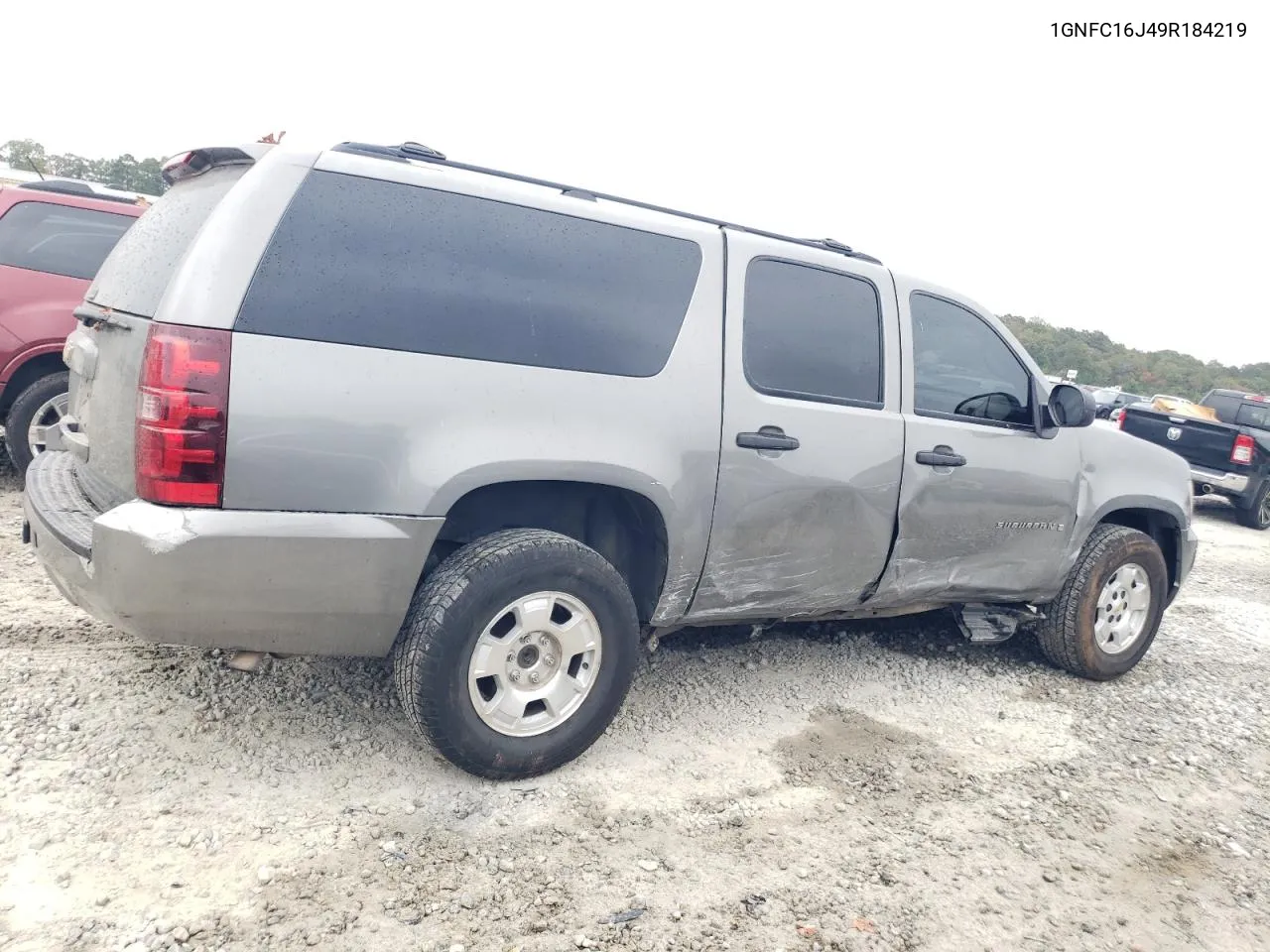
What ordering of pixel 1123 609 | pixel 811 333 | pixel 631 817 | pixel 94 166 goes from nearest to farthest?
1. pixel 631 817
2. pixel 811 333
3. pixel 1123 609
4. pixel 94 166

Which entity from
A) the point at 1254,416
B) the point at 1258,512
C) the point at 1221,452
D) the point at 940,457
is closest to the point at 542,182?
the point at 940,457

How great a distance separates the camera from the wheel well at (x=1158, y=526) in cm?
480

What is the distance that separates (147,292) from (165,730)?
1448 millimetres

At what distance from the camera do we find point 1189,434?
1123cm

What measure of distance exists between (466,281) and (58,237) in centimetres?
454

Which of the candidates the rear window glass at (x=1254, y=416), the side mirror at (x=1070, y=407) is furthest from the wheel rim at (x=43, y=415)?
the rear window glass at (x=1254, y=416)

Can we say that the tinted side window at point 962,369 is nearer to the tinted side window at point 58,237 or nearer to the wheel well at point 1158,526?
the wheel well at point 1158,526

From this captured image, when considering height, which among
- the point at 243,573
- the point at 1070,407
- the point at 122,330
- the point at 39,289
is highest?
the point at 1070,407

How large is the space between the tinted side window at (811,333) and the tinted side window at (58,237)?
14.8 ft

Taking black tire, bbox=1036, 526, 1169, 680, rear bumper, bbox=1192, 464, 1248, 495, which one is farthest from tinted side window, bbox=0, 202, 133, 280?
rear bumper, bbox=1192, 464, 1248, 495

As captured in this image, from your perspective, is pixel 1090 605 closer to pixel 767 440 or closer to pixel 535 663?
pixel 767 440

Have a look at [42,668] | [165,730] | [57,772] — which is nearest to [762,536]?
[165,730]

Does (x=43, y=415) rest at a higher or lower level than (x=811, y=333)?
lower

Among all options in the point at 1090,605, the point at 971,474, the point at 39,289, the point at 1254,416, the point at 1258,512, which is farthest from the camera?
the point at 1254,416
